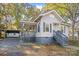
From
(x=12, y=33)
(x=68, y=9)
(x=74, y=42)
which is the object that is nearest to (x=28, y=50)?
(x=12, y=33)

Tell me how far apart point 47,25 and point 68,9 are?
0.27 m

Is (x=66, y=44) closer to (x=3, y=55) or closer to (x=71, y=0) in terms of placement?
(x=71, y=0)

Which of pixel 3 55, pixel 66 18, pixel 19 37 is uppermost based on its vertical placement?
pixel 66 18

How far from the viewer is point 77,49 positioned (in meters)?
2.87

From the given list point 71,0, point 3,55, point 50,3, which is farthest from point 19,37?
point 71,0

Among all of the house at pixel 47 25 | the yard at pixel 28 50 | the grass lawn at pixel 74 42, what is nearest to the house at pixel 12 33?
the yard at pixel 28 50

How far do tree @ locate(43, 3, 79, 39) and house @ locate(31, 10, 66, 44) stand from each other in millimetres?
43

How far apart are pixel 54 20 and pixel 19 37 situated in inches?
15.4

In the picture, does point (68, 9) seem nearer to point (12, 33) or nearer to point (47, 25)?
point (47, 25)

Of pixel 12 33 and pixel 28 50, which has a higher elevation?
pixel 12 33

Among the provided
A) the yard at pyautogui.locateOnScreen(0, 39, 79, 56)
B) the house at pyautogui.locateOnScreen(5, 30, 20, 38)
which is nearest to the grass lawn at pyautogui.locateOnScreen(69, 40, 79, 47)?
the yard at pyautogui.locateOnScreen(0, 39, 79, 56)

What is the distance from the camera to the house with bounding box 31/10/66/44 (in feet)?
9.45

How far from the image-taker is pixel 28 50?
288 cm

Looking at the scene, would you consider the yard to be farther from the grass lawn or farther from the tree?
the tree
